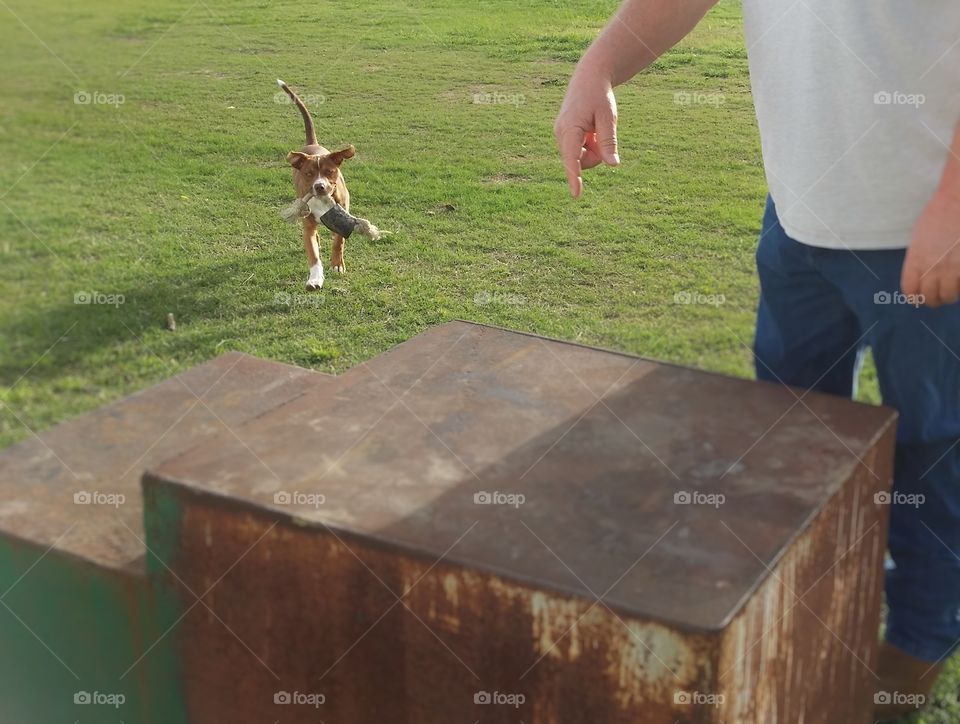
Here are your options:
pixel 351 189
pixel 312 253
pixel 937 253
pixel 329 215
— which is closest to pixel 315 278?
pixel 312 253

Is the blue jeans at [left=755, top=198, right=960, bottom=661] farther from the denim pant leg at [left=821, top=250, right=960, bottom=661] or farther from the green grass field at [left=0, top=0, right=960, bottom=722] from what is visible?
the green grass field at [left=0, top=0, right=960, bottom=722]

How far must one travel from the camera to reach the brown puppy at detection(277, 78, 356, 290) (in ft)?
9.36

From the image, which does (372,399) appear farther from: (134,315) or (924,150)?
(134,315)

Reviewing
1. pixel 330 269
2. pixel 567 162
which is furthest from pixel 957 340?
pixel 330 269

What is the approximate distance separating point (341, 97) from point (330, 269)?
44.1 inches

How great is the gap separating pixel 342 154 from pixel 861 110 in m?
1.82

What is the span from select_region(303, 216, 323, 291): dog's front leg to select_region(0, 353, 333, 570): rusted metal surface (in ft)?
4.39

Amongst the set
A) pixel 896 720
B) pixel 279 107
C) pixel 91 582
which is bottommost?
pixel 896 720

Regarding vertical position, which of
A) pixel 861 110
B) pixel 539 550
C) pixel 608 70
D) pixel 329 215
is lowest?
pixel 539 550

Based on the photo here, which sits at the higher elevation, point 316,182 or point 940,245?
point 316,182

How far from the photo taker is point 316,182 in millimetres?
2881

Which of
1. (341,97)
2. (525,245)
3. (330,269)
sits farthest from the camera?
(341,97)

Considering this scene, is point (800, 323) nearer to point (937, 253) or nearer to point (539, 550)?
point (937, 253)

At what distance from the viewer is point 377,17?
13.5ft
